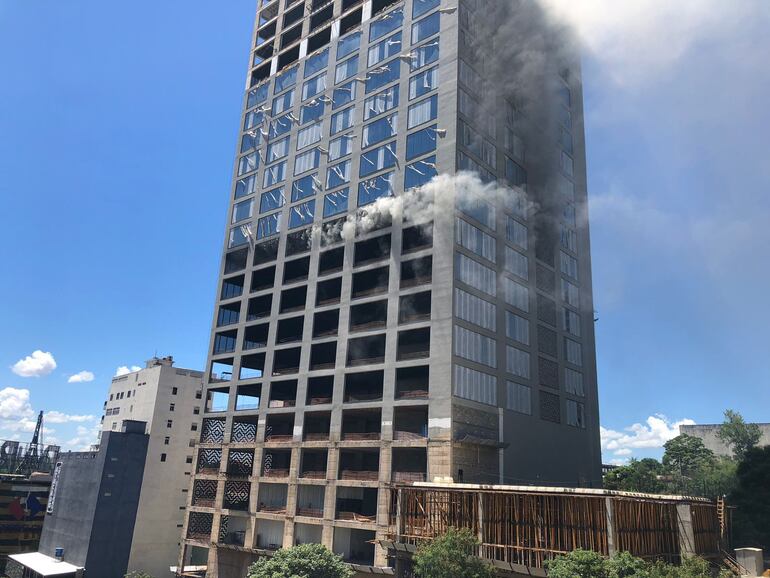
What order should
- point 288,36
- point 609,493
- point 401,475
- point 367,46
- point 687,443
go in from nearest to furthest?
point 609,493
point 401,475
point 367,46
point 288,36
point 687,443

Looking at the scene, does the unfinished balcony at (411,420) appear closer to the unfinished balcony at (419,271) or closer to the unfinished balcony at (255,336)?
the unfinished balcony at (419,271)

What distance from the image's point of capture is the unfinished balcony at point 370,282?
5771cm

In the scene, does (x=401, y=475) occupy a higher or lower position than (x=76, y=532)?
higher

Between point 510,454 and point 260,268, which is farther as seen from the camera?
point 260,268

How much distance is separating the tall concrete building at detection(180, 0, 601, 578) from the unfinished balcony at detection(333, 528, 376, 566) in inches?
6.5

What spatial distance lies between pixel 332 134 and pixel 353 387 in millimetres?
28392

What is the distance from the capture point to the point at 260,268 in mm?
70062

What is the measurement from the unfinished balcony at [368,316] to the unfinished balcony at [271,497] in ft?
58.5

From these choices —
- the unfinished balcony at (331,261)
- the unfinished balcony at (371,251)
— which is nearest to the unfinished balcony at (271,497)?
the unfinished balcony at (331,261)

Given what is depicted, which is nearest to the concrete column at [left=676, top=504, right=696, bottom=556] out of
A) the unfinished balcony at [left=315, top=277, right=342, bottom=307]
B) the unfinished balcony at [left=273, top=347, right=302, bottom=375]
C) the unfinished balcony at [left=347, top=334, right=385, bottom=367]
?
the unfinished balcony at [left=347, top=334, right=385, bottom=367]

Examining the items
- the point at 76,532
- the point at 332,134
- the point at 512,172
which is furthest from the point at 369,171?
the point at 76,532

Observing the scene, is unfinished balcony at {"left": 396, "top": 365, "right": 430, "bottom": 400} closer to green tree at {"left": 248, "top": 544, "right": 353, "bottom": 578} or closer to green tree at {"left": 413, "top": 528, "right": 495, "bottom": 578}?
green tree at {"left": 248, "top": 544, "right": 353, "bottom": 578}

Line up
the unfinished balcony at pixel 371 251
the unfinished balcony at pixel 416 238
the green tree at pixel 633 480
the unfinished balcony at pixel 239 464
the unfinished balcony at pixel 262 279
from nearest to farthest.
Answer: the unfinished balcony at pixel 416 238 → the unfinished balcony at pixel 371 251 → the unfinished balcony at pixel 239 464 → the unfinished balcony at pixel 262 279 → the green tree at pixel 633 480

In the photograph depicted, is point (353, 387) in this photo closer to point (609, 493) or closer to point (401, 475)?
point (401, 475)
